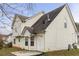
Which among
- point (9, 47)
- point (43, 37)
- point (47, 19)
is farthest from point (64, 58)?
point (9, 47)

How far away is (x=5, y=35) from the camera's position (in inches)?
104

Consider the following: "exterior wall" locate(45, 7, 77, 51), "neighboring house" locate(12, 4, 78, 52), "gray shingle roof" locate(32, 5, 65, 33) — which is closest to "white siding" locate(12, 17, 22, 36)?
"neighboring house" locate(12, 4, 78, 52)

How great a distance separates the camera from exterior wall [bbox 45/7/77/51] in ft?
8.66

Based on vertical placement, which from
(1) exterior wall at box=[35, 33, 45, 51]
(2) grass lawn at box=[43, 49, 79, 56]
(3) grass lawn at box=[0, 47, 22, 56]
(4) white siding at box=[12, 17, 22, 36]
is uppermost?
(4) white siding at box=[12, 17, 22, 36]

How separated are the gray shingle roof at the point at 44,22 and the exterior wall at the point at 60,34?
0.04 metres

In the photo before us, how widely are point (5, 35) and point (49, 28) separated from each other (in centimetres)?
55

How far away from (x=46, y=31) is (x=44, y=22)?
0.39 feet

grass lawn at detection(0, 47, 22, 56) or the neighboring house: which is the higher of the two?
the neighboring house

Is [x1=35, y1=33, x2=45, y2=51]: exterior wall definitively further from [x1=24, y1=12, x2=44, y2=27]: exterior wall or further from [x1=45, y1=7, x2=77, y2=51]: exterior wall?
[x1=24, y1=12, x2=44, y2=27]: exterior wall

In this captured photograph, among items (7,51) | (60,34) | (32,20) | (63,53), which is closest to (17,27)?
(32,20)

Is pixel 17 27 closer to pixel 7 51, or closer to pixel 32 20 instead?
pixel 32 20

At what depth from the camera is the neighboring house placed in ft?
Answer: 8.66

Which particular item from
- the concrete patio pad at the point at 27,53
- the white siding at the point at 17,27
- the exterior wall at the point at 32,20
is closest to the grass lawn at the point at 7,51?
the concrete patio pad at the point at 27,53

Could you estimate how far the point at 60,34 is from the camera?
2.65 meters
